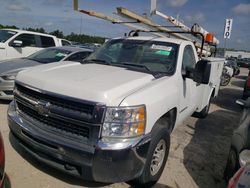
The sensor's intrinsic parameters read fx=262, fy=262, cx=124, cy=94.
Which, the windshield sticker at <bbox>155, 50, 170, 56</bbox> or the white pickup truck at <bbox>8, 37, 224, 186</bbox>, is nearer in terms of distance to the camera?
the white pickup truck at <bbox>8, 37, 224, 186</bbox>

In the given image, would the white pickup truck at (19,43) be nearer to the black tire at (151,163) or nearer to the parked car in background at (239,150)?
the black tire at (151,163)

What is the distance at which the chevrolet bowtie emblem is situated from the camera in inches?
115

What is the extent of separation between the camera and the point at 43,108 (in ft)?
9.66

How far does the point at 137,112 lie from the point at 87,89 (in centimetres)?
58

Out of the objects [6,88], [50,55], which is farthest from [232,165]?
[50,55]

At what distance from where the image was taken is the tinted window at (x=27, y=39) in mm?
9866

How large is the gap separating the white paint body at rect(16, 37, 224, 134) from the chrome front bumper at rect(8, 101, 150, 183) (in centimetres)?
31

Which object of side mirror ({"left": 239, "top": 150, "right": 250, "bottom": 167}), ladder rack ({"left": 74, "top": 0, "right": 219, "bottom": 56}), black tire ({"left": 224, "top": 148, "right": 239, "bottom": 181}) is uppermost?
ladder rack ({"left": 74, "top": 0, "right": 219, "bottom": 56})

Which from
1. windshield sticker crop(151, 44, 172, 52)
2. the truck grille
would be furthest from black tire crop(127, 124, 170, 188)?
windshield sticker crop(151, 44, 172, 52)

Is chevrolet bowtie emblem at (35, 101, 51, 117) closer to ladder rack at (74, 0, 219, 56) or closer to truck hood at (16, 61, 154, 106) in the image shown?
truck hood at (16, 61, 154, 106)

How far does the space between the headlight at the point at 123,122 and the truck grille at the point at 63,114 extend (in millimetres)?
84

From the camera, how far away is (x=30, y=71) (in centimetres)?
344

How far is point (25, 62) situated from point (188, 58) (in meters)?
4.41

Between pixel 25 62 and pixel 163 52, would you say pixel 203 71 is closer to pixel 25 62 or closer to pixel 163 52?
pixel 163 52
